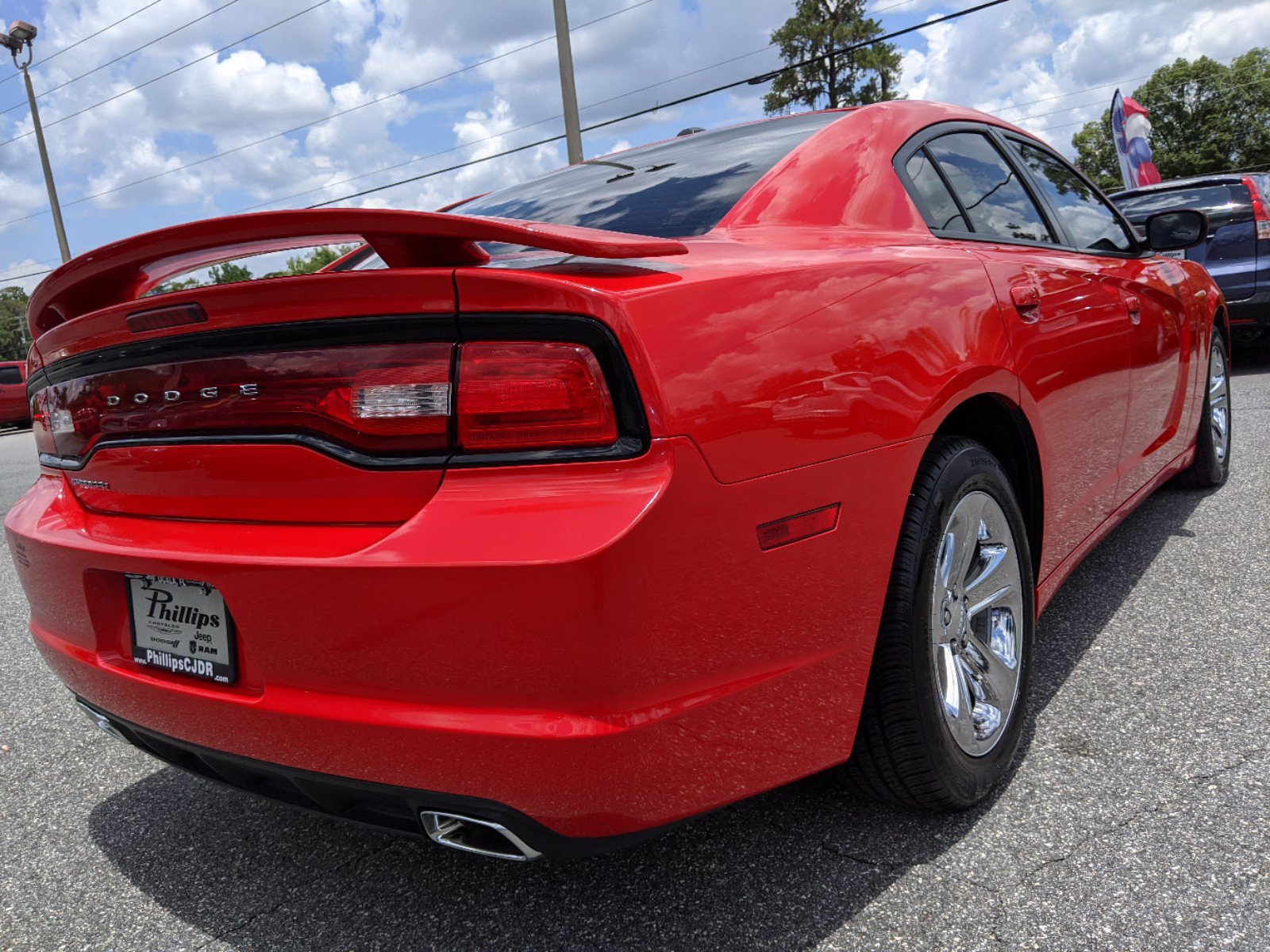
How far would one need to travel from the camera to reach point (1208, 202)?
307 inches

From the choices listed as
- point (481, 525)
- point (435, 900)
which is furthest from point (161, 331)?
point (435, 900)

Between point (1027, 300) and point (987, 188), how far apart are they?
55cm

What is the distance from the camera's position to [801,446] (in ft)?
4.98

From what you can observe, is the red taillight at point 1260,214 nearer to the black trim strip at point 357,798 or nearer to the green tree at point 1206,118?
the black trim strip at point 357,798

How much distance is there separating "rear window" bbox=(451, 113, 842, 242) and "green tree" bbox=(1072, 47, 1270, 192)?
237 ft

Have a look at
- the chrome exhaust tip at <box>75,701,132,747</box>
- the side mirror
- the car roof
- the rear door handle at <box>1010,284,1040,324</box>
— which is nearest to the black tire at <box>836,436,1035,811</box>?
the rear door handle at <box>1010,284,1040,324</box>

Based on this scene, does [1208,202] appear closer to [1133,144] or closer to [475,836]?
[475,836]

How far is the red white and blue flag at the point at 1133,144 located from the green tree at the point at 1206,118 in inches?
2211

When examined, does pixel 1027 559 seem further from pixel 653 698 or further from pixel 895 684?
pixel 653 698

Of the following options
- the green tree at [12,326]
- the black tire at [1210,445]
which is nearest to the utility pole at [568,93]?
the black tire at [1210,445]

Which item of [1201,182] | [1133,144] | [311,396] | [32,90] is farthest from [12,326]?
[311,396]

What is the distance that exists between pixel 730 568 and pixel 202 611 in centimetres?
87

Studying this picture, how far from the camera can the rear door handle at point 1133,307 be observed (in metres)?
2.92

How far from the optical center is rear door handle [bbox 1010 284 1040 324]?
7.15 feet
